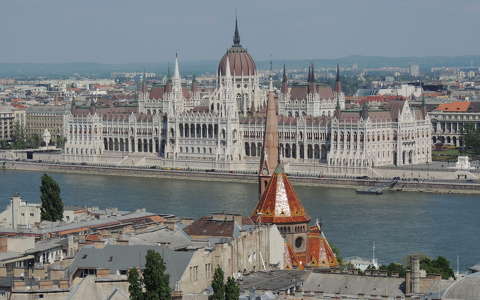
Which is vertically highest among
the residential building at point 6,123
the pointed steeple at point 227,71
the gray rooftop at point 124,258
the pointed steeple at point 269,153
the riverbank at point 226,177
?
the pointed steeple at point 227,71

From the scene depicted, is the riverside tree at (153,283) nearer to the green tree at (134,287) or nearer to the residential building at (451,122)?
the green tree at (134,287)

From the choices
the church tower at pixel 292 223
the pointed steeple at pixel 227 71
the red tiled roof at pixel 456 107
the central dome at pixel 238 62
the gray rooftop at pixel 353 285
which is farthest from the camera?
the red tiled roof at pixel 456 107

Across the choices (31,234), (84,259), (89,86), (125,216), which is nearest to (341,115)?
(125,216)

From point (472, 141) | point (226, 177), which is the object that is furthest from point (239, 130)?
point (472, 141)

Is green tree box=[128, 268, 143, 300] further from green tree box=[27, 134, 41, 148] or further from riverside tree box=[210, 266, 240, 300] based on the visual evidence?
green tree box=[27, 134, 41, 148]

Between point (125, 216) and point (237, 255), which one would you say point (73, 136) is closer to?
point (125, 216)

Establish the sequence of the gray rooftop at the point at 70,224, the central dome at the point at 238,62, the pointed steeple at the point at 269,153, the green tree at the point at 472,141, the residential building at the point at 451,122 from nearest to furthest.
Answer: the gray rooftop at the point at 70,224 < the pointed steeple at the point at 269,153 < the green tree at the point at 472,141 < the central dome at the point at 238,62 < the residential building at the point at 451,122

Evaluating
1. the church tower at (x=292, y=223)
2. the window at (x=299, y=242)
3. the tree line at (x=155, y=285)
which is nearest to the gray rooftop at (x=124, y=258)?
the tree line at (x=155, y=285)
